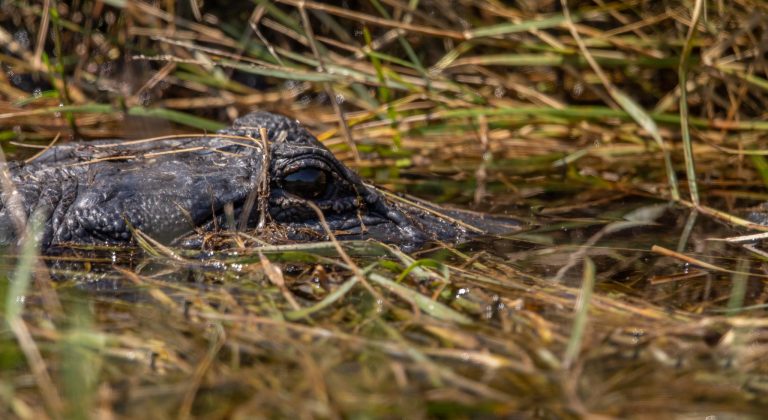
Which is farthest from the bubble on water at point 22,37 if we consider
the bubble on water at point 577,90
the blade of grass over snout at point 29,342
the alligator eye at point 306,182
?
the blade of grass over snout at point 29,342

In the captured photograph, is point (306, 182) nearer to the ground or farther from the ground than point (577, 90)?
nearer to the ground

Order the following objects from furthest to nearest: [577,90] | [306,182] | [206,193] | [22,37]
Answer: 1. [577,90]
2. [22,37]
3. [306,182]
4. [206,193]

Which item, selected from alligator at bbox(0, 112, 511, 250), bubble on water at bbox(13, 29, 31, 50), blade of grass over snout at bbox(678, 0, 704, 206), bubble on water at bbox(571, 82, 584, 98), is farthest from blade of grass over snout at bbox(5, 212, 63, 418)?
bubble on water at bbox(571, 82, 584, 98)

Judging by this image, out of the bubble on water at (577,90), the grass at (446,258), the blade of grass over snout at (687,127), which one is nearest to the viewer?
the grass at (446,258)

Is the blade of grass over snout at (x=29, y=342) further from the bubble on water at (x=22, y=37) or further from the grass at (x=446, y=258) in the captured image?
the bubble on water at (x=22, y=37)

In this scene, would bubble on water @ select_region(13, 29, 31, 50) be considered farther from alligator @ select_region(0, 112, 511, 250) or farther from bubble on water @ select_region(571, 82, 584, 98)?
bubble on water @ select_region(571, 82, 584, 98)

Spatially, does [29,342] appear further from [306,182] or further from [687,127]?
[687,127]

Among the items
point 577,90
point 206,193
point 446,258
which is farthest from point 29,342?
point 577,90
